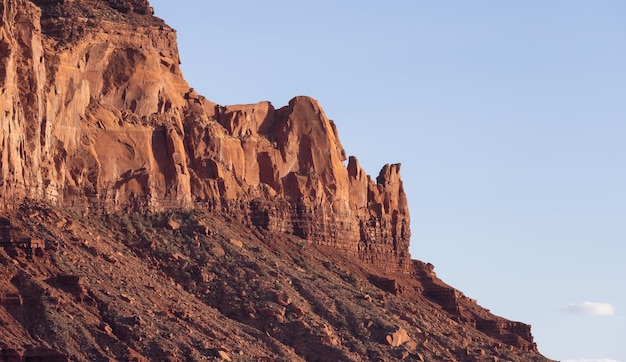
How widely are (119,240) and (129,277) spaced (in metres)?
8.01

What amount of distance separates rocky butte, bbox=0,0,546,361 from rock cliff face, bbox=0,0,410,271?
134 mm

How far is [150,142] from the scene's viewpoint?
16288cm

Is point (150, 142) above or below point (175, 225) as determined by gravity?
above

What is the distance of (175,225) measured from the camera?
162 meters

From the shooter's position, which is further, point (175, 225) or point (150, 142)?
point (150, 142)

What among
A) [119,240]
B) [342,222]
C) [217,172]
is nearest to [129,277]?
[119,240]

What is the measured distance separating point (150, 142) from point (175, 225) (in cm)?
495

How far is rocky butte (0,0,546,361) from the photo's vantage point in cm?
14262

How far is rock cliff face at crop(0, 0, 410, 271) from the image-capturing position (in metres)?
151

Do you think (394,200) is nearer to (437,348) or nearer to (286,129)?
(286,129)

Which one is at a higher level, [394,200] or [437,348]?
[394,200]

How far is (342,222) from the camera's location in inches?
7023

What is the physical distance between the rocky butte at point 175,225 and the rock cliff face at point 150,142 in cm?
13

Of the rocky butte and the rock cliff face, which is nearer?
the rocky butte
